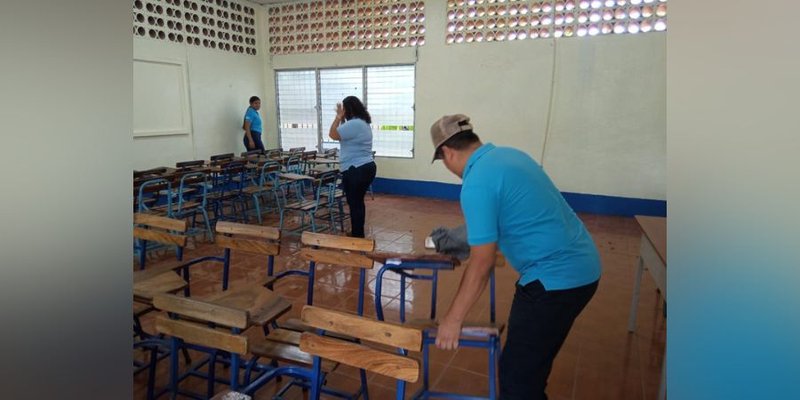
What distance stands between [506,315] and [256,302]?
1741 mm

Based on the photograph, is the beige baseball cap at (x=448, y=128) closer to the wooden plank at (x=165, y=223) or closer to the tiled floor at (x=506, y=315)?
the tiled floor at (x=506, y=315)

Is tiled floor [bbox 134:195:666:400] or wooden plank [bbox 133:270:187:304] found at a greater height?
wooden plank [bbox 133:270:187:304]

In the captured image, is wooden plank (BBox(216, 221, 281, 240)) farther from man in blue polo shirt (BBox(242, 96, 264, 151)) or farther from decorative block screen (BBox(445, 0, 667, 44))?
man in blue polo shirt (BBox(242, 96, 264, 151))

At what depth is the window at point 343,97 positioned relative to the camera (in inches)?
296

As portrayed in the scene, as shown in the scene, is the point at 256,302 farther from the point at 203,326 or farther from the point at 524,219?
the point at 524,219

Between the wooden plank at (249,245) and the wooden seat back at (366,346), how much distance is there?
949 mm

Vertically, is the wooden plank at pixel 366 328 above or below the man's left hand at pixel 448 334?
above

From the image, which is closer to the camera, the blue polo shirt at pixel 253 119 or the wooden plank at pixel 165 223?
the wooden plank at pixel 165 223

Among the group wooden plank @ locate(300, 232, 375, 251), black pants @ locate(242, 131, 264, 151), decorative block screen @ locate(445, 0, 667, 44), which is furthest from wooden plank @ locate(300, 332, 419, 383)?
black pants @ locate(242, 131, 264, 151)

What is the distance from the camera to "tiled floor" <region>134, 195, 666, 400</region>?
241cm

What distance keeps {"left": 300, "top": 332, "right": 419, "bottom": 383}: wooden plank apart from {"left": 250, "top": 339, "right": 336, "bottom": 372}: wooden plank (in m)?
0.45

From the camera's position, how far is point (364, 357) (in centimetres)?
144

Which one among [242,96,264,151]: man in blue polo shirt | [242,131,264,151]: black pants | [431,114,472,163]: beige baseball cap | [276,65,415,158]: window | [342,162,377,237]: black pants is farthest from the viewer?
[242,131,264,151]: black pants

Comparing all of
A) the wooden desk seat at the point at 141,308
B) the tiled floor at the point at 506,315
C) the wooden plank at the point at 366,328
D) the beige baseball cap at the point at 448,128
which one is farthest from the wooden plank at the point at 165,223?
the beige baseball cap at the point at 448,128
